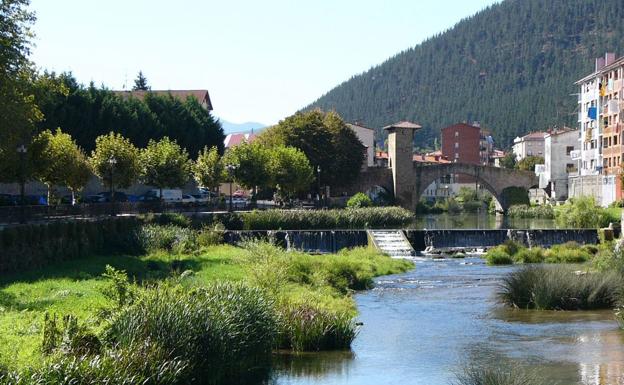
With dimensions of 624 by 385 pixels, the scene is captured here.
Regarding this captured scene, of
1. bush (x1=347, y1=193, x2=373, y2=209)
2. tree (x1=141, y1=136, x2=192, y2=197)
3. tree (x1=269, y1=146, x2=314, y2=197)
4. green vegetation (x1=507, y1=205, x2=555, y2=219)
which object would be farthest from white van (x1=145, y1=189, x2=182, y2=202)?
green vegetation (x1=507, y1=205, x2=555, y2=219)

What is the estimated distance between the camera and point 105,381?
13836 millimetres

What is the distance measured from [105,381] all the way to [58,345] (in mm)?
2144

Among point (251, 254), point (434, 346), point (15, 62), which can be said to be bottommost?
point (434, 346)

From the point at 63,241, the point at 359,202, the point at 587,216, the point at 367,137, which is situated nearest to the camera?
the point at 63,241

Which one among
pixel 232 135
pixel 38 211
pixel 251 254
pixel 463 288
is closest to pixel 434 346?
pixel 251 254

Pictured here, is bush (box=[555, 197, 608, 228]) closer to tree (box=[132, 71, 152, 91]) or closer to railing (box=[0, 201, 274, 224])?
railing (box=[0, 201, 274, 224])

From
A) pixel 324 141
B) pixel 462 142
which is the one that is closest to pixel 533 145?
pixel 462 142

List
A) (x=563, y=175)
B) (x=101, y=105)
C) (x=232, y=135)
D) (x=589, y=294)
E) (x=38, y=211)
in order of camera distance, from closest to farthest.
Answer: (x=589, y=294) < (x=38, y=211) < (x=101, y=105) < (x=563, y=175) < (x=232, y=135)

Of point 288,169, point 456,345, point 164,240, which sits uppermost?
point 288,169

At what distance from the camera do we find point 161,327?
1658 cm

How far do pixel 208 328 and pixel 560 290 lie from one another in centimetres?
1518

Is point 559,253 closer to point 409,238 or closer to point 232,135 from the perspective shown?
point 409,238

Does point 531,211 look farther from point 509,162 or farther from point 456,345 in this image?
point 509,162

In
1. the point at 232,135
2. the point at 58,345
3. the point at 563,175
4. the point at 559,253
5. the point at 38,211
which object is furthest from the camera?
the point at 232,135
